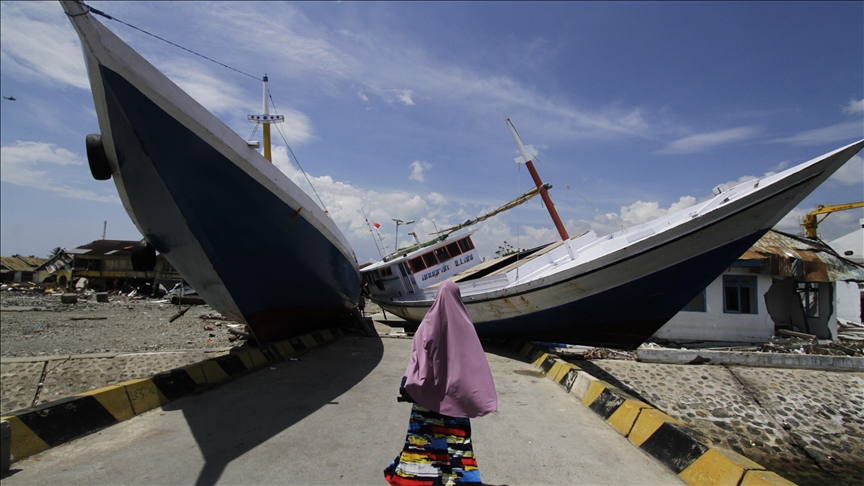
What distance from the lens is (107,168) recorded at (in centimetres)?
548

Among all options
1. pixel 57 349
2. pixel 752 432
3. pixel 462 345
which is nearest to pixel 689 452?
pixel 462 345

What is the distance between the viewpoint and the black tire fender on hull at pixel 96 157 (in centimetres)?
528

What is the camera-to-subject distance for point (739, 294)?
11.9m

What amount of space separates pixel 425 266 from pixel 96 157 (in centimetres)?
821

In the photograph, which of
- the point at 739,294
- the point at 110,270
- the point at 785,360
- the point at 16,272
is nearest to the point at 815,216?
the point at 739,294

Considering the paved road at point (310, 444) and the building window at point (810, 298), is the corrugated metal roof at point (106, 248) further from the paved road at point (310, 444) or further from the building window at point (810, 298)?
the building window at point (810, 298)

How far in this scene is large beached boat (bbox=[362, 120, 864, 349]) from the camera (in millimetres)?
6016

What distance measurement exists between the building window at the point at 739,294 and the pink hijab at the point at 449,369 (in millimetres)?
12455

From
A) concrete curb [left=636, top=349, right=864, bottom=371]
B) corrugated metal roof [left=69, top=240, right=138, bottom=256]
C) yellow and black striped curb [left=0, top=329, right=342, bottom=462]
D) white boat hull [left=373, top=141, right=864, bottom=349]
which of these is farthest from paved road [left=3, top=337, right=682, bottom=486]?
corrugated metal roof [left=69, top=240, right=138, bottom=256]

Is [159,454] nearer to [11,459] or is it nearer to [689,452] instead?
[11,459]

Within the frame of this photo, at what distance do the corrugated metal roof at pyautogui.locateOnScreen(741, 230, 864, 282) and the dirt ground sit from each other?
48.0ft

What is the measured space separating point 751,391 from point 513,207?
6.91 meters

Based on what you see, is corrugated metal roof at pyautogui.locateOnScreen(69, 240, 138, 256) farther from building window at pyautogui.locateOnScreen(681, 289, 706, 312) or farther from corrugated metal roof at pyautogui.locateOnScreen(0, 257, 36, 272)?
building window at pyautogui.locateOnScreen(681, 289, 706, 312)

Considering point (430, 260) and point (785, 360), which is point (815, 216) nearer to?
point (785, 360)
